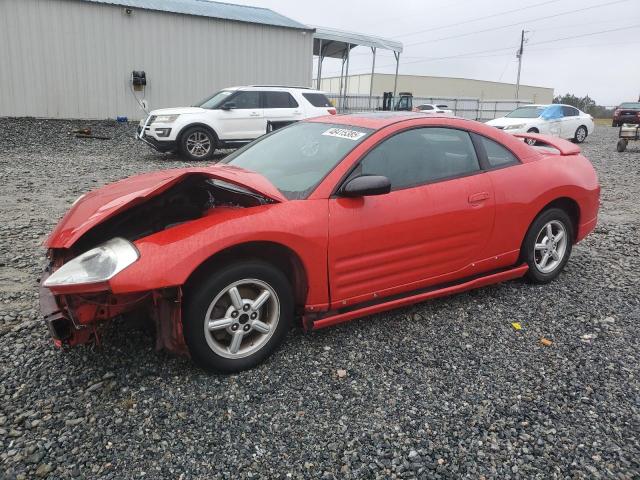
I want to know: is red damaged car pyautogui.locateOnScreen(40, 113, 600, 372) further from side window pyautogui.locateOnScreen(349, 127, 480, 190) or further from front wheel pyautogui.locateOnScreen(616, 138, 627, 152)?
front wheel pyautogui.locateOnScreen(616, 138, 627, 152)

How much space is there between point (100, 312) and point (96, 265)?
24cm

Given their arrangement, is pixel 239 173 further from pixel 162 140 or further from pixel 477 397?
pixel 162 140

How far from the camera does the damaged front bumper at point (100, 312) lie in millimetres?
2447

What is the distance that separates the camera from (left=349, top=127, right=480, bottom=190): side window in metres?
3.27

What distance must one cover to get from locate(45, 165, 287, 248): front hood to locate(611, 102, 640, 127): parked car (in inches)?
1237

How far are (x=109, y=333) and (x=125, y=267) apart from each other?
0.94 m

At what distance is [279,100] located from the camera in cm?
1238

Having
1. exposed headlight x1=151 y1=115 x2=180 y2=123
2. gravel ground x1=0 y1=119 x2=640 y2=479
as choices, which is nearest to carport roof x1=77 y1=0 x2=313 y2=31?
exposed headlight x1=151 y1=115 x2=180 y2=123

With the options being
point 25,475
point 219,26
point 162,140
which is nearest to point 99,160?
point 162,140

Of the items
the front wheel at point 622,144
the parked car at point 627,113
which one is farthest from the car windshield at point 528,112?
the parked car at point 627,113

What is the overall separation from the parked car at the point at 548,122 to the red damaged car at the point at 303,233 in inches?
505

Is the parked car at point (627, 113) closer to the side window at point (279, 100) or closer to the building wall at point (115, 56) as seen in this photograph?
the building wall at point (115, 56)

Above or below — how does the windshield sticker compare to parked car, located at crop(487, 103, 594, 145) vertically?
below

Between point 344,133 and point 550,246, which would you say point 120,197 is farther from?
point 550,246
